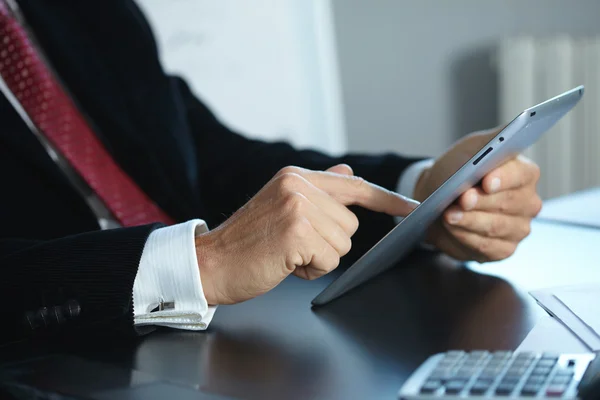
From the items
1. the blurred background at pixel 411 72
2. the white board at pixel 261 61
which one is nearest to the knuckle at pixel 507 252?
the white board at pixel 261 61

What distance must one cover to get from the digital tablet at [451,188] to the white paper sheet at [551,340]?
0.15m

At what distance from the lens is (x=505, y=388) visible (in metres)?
0.49

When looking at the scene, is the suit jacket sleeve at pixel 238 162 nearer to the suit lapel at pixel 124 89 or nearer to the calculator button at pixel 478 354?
the suit lapel at pixel 124 89

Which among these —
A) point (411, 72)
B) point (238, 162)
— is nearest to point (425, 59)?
point (411, 72)

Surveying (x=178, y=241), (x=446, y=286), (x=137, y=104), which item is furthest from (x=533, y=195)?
(x=137, y=104)

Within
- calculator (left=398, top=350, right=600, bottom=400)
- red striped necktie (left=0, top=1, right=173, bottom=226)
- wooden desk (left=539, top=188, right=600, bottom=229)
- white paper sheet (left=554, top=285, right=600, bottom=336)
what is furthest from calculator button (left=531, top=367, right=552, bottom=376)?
red striped necktie (left=0, top=1, right=173, bottom=226)

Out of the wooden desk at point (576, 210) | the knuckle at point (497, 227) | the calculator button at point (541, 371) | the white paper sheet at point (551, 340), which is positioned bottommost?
the wooden desk at point (576, 210)

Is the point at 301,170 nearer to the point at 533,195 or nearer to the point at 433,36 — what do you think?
the point at 533,195

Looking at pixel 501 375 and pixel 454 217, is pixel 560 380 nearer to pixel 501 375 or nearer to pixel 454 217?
pixel 501 375

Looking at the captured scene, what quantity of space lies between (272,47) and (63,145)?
4.82 ft

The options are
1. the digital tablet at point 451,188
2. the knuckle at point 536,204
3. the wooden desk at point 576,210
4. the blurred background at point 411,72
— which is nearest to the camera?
the digital tablet at point 451,188

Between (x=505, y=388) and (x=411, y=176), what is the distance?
0.69 metres

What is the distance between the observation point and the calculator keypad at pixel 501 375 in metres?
0.48

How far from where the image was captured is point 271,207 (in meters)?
0.77
